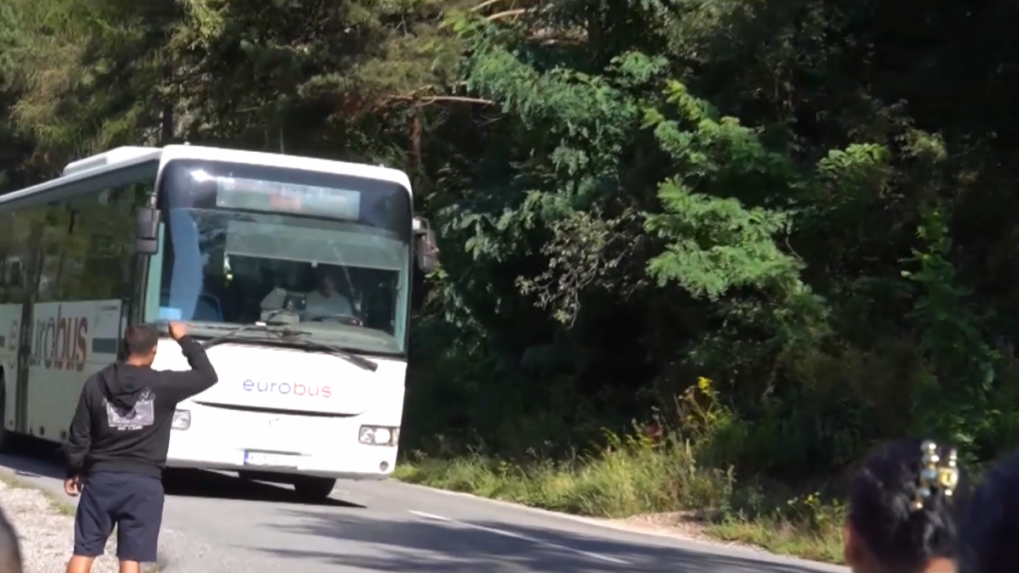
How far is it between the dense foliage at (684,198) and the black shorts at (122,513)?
11145 mm

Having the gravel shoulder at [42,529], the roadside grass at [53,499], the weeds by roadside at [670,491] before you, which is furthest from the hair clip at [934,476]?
the weeds by roadside at [670,491]

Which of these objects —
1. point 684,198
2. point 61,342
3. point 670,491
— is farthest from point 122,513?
point 684,198

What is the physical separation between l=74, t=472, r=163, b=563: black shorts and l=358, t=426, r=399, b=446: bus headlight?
8027 mm

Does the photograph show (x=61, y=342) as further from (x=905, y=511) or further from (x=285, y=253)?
(x=905, y=511)

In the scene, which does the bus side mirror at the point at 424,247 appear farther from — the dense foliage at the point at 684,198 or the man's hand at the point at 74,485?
the man's hand at the point at 74,485

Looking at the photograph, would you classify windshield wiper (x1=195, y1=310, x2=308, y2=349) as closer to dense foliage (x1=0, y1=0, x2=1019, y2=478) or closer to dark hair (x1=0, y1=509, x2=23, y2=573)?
dense foliage (x1=0, y1=0, x2=1019, y2=478)

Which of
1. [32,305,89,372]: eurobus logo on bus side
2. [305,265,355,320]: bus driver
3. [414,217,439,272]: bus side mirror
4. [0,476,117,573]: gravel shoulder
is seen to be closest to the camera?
[0,476,117,573]: gravel shoulder

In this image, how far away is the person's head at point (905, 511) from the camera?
2963 millimetres

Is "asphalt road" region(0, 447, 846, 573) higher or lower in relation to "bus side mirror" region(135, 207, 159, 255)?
lower

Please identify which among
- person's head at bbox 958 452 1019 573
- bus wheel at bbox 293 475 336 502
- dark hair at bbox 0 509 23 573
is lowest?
bus wheel at bbox 293 475 336 502

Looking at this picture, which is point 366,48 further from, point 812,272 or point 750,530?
point 750,530

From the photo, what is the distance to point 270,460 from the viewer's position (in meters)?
16.6

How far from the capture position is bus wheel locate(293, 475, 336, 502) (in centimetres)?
1873

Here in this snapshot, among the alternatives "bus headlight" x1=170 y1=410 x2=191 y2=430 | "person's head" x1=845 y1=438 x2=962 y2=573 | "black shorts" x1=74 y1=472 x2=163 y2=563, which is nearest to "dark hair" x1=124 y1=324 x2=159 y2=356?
"black shorts" x1=74 y1=472 x2=163 y2=563
